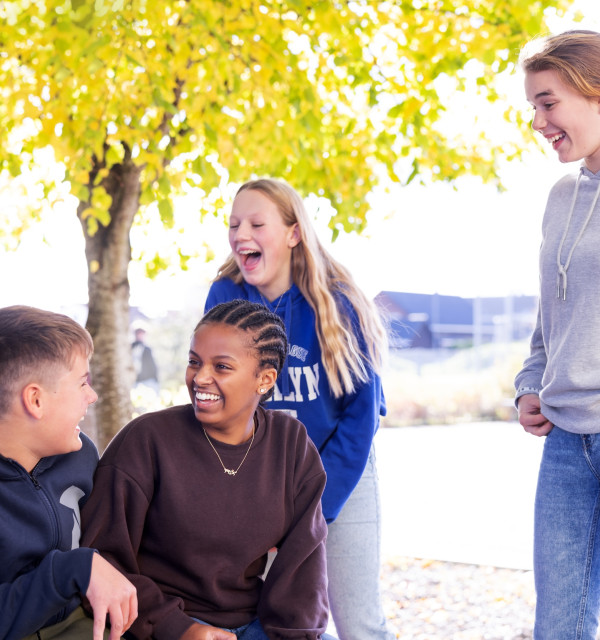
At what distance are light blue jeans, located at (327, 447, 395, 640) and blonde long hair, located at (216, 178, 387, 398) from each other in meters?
0.42

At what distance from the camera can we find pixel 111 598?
1.99m

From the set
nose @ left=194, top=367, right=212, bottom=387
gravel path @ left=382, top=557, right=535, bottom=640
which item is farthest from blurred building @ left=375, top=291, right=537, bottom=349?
nose @ left=194, top=367, right=212, bottom=387

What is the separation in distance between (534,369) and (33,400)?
61.9 inches

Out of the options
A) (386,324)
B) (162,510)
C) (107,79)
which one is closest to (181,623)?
(162,510)

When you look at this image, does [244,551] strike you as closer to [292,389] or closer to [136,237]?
[292,389]

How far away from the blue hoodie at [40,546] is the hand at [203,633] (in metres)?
0.28

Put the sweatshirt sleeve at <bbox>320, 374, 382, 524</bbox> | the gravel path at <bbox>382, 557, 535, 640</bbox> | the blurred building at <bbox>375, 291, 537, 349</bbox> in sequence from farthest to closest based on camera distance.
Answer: the blurred building at <bbox>375, 291, 537, 349</bbox> → the gravel path at <bbox>382, 557, 535, 640</bbox> → the sweatshirt sleeve at <bbox>320, 374, 382, 524</bbox>

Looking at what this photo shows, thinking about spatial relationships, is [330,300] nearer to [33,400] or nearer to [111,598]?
[33,400]

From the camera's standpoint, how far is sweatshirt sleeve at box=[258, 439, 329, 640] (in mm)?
2297

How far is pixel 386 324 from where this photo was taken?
3.31m

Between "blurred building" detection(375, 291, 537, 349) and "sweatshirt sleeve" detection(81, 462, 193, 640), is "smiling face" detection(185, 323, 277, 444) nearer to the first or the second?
"sweatshirt sleeve" detection(81, 462, 193, 640)

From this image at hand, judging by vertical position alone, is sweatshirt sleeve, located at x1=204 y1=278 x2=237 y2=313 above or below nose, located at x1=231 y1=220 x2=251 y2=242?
below

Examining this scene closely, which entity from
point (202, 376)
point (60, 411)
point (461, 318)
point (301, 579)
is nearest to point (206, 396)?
point (202, 376)

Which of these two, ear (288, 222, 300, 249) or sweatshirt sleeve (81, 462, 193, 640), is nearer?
sweatshirt sleeve (81, 462, 193, 640)
